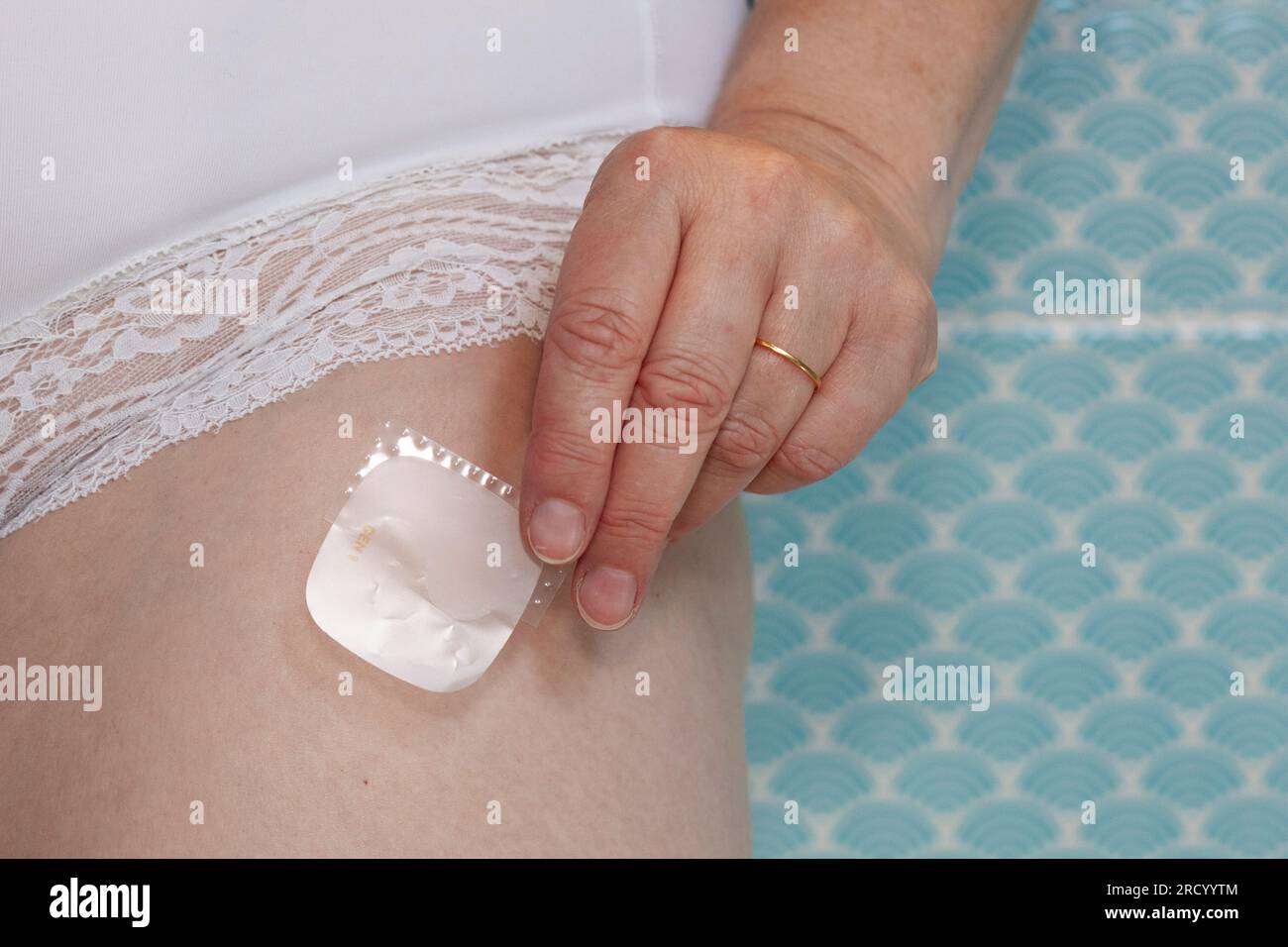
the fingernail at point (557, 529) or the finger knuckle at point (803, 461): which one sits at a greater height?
the finger knuckle at point (803, 461)

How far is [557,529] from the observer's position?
1.78ft

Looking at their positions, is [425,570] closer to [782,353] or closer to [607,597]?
[607,597]

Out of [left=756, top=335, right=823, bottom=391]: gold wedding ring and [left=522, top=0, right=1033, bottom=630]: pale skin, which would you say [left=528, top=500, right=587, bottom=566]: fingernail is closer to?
[left=522, top=0, right=1033, bottom=630]: pale skin

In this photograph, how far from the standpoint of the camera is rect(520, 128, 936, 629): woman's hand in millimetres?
541

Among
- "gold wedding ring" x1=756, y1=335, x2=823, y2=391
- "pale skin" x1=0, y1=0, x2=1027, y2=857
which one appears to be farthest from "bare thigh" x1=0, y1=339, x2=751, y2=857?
"gold wedding ring" x1=756, y1=335, x2=823, y2=391

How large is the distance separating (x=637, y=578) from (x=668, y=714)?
8 cm

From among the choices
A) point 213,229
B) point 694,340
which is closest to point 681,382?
point 694,340

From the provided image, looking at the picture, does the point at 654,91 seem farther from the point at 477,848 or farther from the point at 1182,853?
the point at 1182,853

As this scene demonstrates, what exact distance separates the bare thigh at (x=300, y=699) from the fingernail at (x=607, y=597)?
0.08 feet

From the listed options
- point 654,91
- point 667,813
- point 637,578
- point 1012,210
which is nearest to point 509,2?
point 654,91

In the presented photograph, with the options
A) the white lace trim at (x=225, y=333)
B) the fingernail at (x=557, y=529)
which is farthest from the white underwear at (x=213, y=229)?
the fingernail at (x=557, y=529)

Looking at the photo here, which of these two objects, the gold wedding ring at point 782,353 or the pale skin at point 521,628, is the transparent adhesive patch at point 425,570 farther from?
the gold wedding ring at point 782,353

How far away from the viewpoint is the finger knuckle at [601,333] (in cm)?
54

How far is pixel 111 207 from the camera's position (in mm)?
589
